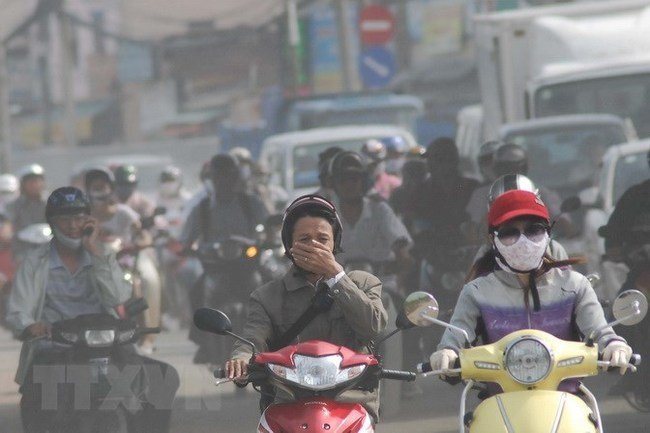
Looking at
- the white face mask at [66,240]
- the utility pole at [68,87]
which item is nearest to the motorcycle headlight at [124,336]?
the white face mask at [66,240]

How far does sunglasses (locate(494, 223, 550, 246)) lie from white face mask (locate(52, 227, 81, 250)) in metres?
4.91

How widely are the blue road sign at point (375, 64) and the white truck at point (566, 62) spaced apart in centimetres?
1234

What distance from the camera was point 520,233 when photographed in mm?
6812

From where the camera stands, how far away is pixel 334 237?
290 inches

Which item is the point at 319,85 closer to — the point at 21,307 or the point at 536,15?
the point at 536,15

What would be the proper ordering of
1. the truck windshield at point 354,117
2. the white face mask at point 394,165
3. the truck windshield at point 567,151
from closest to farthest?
the truck windshield at point 567,151 → the white face mask at point 394,165 → the truck windshield at point 354,117

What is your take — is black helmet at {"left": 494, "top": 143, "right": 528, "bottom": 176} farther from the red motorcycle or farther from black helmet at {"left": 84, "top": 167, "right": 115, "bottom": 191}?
the red motorcycle

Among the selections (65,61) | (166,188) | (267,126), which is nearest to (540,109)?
(166,188)

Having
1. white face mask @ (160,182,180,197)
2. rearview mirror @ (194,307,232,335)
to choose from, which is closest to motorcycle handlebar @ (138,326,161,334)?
rearview mirror @ (194,307,232,335)

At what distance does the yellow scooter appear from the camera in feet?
20.8

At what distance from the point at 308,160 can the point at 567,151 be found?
19.8 ft

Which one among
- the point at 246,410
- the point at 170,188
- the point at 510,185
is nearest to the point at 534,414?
the point at 510,185

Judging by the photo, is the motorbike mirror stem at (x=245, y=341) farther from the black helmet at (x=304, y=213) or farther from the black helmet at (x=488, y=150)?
the black helmet at (x=488, y=150)

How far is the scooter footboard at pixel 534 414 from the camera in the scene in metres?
6.32
